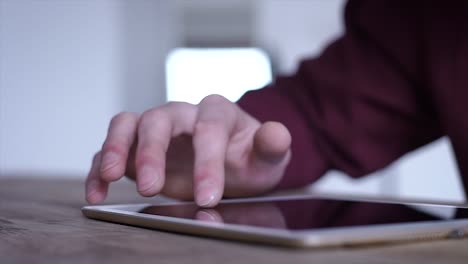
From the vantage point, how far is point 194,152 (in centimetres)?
55

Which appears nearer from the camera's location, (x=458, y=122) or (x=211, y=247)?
(x=211, y=247)

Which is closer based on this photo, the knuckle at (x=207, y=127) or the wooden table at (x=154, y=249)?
the wooden table at (x=154, y=249)

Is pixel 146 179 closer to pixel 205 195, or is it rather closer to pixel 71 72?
pixel 205 195

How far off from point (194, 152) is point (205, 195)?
0.39 feet

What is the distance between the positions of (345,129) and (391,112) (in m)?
0.06

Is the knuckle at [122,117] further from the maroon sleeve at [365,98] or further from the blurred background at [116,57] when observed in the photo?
the blurred background at [116,57]

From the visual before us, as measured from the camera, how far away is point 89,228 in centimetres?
38

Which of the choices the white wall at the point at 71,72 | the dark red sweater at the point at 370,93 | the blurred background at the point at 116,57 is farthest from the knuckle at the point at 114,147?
the white wall at the point at 71,72

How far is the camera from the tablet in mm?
283

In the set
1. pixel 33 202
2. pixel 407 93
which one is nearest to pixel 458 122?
pixel 407 93

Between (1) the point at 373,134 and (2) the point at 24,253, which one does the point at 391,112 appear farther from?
(2) the point at 24,253

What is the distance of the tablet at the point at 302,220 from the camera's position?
11.1 inches

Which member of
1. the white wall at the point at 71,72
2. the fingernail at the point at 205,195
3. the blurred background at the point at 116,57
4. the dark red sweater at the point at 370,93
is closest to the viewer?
the fingernail at the point at 205,195

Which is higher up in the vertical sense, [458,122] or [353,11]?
[353,11]
